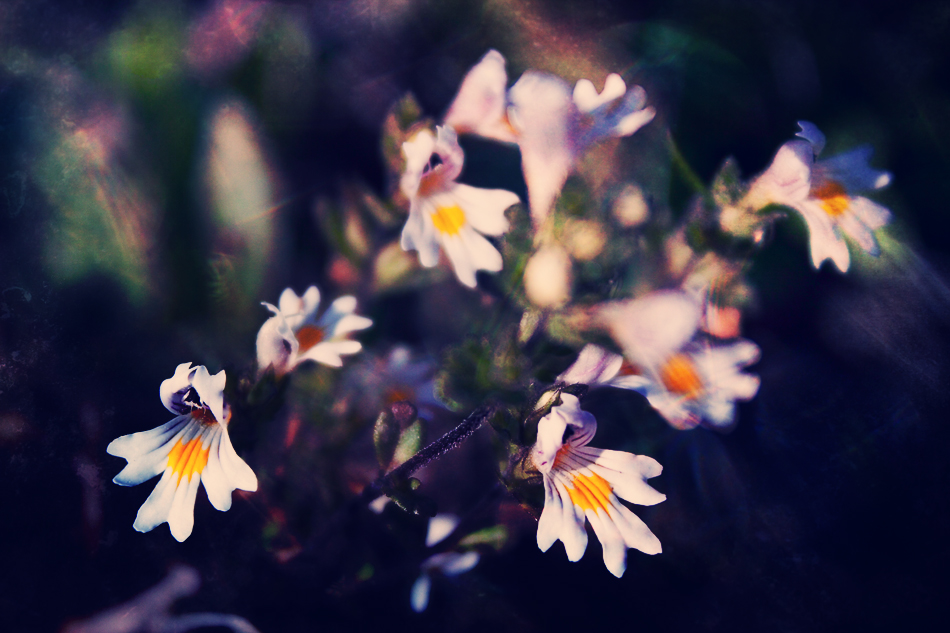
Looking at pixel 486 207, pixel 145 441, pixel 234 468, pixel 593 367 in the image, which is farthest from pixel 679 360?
pixel 145 441

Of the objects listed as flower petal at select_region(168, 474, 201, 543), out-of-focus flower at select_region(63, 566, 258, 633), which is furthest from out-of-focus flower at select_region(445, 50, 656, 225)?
out-of-focus flower at select_region(63, 566, 258, 633)

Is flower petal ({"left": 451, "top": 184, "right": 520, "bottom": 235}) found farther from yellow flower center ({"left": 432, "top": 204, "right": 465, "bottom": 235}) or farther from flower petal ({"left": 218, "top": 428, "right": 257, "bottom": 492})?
flower petal ({"left": 218, "top": 428, "right": 257, "bottom": 492})

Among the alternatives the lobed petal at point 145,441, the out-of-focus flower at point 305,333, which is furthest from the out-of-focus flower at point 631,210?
→ the lobed petal at point 145,441

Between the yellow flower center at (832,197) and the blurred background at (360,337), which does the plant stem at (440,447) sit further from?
the yellow flower center at (832,197)

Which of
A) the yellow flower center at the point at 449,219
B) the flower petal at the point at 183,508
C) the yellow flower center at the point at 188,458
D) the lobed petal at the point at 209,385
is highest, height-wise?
the yellow flower center at the point at 449,219

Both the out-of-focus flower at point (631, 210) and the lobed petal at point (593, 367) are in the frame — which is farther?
the out-of-focus flower at point (631, 210)

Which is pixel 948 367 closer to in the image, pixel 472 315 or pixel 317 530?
pixel 472 315

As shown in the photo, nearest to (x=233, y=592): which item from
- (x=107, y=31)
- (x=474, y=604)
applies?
(x=474, y=604)
